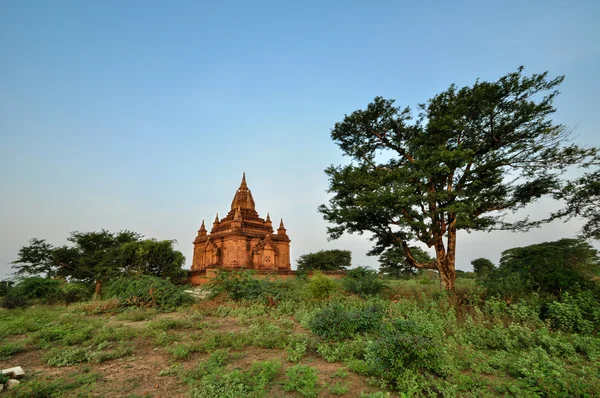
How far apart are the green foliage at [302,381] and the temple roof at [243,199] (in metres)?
25.0

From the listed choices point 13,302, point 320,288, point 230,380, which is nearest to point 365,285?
point 320,288

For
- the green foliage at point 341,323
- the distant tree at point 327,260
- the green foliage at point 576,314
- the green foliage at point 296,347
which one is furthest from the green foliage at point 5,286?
the distant tree at point 327,260

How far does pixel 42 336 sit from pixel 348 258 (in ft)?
110

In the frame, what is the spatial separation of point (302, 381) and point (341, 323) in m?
2.16

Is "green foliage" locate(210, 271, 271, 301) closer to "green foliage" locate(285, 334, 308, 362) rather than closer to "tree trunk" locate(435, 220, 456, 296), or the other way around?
"green foliage" locate(285, 334, 308, 362)

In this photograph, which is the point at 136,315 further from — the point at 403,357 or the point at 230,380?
the point at 403,357

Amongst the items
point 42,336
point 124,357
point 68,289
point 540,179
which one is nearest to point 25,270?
point 68,289

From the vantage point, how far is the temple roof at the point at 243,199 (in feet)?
94.6

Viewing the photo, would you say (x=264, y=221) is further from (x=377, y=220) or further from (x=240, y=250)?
(x=377, y=220)

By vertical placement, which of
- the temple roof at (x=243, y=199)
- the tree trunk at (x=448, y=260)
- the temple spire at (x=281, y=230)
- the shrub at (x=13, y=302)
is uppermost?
the temple roof at (x=243, y=199)

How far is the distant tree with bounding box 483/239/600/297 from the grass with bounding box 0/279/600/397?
101 cm

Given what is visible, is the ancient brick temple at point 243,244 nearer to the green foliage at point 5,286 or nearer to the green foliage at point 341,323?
the green foliage at point 5,286

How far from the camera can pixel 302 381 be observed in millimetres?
3756

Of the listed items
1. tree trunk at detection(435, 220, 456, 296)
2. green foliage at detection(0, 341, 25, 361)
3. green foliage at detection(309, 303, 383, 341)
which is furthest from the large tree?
green foliage at detection(0, 341, 25, 361)
